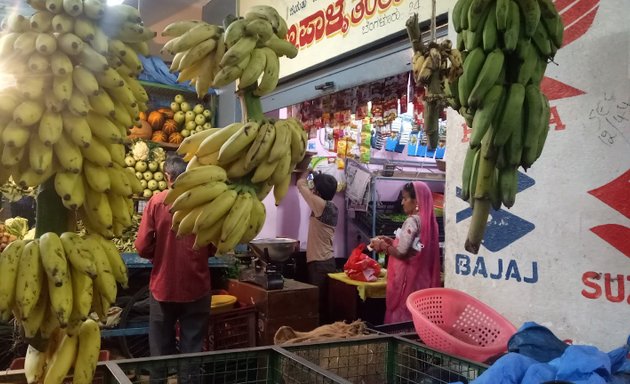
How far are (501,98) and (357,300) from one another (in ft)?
13.4

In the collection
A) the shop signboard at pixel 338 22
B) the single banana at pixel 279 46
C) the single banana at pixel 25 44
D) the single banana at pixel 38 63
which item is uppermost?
the shop signboard at pixel 338 22

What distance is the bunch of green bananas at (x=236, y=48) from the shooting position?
1.05m

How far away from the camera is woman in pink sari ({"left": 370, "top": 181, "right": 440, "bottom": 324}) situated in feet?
13.3

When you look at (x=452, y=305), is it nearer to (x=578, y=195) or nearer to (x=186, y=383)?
(x=578, y=195)

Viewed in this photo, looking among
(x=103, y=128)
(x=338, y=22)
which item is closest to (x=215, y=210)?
(x=103, y=128)

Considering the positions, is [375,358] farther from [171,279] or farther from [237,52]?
[171,279]

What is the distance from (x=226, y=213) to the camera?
3.37ft

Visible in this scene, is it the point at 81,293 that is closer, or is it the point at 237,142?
the point at 81,293

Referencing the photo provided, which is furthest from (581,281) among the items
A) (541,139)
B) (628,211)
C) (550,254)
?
(541,139)

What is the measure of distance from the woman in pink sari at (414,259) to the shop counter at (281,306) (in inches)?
25.9

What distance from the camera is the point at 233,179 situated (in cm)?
108

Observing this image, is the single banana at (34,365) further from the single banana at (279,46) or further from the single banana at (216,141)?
the single banana at (279,46)

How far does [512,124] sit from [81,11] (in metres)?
0.92

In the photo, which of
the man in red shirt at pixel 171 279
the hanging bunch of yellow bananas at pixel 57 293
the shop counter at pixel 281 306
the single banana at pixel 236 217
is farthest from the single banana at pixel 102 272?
the shop counter at pixel 281 306
